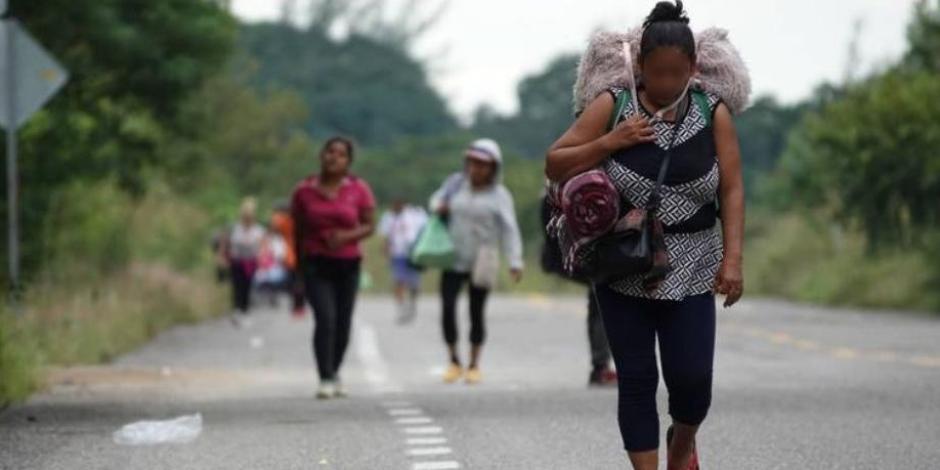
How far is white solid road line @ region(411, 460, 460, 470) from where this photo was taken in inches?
368

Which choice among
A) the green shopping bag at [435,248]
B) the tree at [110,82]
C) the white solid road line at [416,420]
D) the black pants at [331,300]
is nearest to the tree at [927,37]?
the tree at [110,82]

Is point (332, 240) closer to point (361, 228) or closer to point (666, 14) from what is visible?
point (361, 228)

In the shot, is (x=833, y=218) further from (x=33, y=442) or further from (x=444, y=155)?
(x=444, y=155)

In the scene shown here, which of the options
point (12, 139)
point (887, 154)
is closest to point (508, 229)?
point (12, 139)

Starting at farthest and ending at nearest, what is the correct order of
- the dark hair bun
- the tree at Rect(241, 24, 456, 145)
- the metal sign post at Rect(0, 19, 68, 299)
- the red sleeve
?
the tree at Rect(241, 24, 456, 145) < the metal sign post at Rect(0, 19, 68, 299) < the red sleeve < the dark hair bun

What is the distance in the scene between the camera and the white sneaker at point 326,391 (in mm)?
13719

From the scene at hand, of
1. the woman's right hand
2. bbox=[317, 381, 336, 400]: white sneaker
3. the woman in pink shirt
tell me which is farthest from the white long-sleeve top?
the woman's right hand

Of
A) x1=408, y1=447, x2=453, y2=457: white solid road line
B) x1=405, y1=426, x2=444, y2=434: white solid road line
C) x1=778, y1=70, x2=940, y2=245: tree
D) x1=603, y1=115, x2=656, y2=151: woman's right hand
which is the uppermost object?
x1=778, y1=70, x2=940, y2=245: tree

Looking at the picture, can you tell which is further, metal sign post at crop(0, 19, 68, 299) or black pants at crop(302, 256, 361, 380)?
metal sign post at crop(0, 19, 68, 299)

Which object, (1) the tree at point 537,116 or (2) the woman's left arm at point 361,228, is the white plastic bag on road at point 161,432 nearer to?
(2) the woman's left arm at point 361,228

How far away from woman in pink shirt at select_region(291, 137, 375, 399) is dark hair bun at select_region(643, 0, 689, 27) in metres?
6.86

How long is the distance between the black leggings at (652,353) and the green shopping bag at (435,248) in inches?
→ 316

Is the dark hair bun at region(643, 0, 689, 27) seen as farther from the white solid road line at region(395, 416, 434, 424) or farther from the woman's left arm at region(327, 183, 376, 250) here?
the woman's left arm at region(327, 183, 376, 250)

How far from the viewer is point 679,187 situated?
24.3 ft
